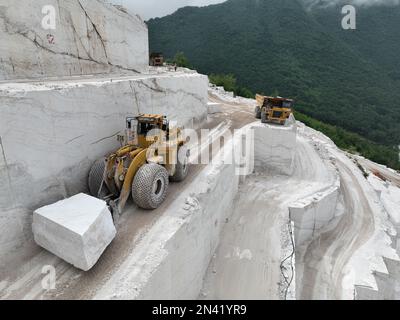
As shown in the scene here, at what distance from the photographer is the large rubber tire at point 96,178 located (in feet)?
26.9

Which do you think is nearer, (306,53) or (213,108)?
(213,108)

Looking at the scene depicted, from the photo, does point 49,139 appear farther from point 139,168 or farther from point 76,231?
point 76,231

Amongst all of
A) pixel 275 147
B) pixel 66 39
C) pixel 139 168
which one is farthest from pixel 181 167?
pixel 275 147

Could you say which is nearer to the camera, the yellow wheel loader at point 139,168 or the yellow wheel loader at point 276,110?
the yellow wheel loader at point 139,168

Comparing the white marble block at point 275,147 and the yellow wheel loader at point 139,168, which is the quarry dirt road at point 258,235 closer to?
the white marble block at point 275,147

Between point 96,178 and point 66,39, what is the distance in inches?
241

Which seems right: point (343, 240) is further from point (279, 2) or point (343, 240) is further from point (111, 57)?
point (279, 2)

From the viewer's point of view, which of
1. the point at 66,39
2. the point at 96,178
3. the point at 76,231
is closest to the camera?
the point at 76,231

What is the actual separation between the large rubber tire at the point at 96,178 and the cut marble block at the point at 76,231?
1.43 meters

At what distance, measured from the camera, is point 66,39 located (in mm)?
10961

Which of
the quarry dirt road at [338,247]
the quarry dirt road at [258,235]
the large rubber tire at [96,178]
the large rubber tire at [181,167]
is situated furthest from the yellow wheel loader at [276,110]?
the large rubber tire at [96,178]

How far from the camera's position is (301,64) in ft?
204

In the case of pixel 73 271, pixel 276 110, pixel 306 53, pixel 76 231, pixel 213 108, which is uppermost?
pixel 306 53

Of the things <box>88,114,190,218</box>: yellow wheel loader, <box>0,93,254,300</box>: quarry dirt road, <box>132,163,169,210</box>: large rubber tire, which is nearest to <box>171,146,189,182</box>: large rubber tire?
<box>88,114,190,218</box>: yellow wheel loader
